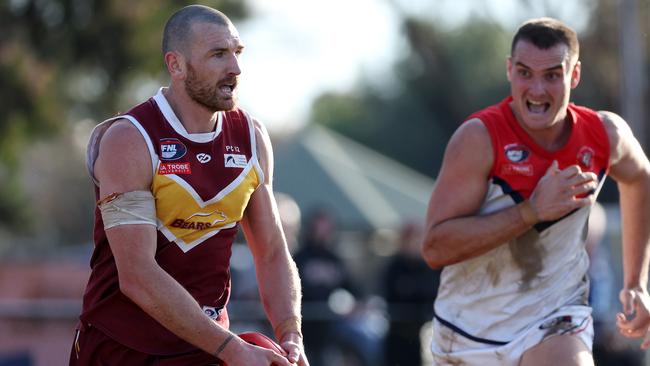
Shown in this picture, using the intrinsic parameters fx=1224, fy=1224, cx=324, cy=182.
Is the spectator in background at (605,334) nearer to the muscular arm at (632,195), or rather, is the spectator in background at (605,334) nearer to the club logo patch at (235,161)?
the muscular arm at (632,195)

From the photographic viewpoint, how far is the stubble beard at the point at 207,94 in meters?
5.43

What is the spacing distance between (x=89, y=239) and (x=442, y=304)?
4902 centimetres

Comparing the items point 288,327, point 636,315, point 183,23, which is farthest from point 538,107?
point 183,23

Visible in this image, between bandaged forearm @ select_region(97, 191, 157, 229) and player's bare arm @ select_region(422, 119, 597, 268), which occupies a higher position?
bandaged forearm @ select_region(97, 191, 157, 229)

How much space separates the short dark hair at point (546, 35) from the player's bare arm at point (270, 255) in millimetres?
1635

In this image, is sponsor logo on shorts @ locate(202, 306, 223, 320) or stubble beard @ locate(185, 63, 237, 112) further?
sponsor logo on shorts @ locate(202, 306, 223, 320)

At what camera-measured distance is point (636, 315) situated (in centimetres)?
667

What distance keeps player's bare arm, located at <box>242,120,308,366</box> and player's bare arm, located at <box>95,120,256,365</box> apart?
0.52 metres

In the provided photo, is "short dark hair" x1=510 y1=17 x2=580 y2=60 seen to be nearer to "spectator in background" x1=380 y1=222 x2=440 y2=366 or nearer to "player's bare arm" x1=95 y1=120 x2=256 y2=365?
"player's bare arm" x1=95 y1=120 x2=256 y2=365

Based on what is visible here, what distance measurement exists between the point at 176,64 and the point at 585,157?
2398 mm

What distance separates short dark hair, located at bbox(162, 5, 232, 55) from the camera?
547cm

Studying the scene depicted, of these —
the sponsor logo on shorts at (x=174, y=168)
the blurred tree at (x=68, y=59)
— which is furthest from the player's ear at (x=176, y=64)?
the blurred tree at (x=68, y=59)

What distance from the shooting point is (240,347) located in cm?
521

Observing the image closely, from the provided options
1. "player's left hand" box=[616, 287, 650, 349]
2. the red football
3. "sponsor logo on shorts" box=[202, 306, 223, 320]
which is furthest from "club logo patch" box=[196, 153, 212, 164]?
"player's left hand" box=[616, 287, 650, 349]
